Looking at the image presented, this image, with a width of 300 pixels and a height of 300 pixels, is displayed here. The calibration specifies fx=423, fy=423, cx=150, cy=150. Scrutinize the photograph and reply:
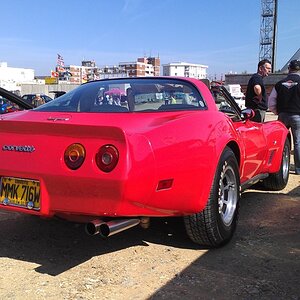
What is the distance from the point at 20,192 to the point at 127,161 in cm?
88

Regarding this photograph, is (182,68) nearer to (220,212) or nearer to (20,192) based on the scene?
(220,212)

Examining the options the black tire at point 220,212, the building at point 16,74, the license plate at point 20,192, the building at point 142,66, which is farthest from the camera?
the building at point 142,66

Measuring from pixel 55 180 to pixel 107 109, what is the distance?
2.83ft

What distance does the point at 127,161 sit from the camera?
2.66 m

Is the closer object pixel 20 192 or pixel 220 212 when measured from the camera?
pixel 20 192

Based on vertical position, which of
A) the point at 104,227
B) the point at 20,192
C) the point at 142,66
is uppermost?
the point at 142,66

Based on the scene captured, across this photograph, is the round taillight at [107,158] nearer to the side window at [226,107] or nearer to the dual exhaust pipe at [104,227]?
the dual exhaust pipe at [104,227]

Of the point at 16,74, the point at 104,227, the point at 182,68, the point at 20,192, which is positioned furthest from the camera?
the point at 182,68

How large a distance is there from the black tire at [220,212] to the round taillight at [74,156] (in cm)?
103

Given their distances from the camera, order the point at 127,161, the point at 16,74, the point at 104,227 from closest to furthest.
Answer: the point at 127,161, the point at 104,227, the point at 16,74

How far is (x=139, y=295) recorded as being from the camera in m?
2.71

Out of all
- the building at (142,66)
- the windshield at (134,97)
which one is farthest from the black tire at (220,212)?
the building at (142,66)

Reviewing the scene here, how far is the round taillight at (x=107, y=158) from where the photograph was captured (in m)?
2.68

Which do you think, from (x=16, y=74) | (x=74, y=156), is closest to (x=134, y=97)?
(x=74, y=156)
